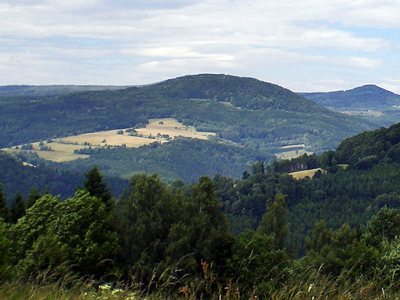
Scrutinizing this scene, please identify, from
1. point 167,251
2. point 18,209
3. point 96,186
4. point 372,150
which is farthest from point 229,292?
point 372,150

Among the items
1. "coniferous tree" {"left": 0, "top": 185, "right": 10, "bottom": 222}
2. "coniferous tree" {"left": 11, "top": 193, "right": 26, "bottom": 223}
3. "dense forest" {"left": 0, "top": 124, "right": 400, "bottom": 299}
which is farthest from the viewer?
"coniferous tree" {"left": 11, "top": 193, "right": 26, "bottom": 223}

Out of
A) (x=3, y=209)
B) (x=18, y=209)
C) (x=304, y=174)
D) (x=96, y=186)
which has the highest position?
(x=96, y=186)

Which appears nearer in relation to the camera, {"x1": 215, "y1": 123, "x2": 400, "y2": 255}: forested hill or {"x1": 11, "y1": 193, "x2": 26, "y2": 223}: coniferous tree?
{"x1": 11, "y1": 193, "x2": 26, "y2": 223}: coniferous tree

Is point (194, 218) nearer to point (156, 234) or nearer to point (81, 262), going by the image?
point (156, 234)

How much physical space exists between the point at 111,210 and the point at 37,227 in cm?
599

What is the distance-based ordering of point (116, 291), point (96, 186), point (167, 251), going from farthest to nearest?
point (96, 186) < point (167, 251) < point (116, 291)

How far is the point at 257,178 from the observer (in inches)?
6644

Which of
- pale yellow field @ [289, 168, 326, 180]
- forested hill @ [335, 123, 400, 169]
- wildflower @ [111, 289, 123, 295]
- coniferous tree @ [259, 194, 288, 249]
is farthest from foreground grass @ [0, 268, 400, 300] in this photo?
forested hill @ [335, 123, 400, 169]

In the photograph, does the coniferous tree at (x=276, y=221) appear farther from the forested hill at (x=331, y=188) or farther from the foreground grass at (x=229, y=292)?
the forested hill at (x=331, y=188)

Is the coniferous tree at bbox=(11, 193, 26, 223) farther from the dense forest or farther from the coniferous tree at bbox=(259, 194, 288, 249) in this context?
the coniferous tree at bbox=(259, 194, 288, 249)

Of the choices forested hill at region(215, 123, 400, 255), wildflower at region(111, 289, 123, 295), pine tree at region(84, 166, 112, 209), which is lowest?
forested hill at region(215, 123, 400, 255)

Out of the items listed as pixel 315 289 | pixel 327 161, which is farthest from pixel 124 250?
pixel 327 161

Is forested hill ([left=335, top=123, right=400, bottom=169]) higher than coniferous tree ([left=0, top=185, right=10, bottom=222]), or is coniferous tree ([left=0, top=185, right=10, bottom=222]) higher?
coniferous tree ([left=0, top=185, right=10, bottom=222])

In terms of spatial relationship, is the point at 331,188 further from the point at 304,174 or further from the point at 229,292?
the point at 229,292
